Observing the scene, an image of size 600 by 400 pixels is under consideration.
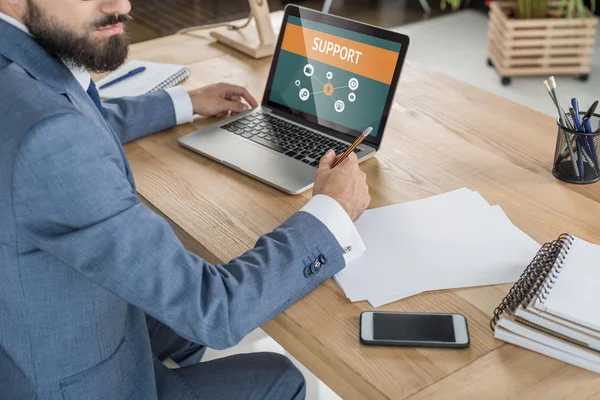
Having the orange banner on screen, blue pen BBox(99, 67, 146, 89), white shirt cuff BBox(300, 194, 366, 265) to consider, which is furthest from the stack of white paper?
blue pen BBox(99, 67, 146, 89)

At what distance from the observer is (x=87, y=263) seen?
105 centimetres

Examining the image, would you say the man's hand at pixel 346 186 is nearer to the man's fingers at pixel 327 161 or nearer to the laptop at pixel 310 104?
the man's fingers at pixel 327 161

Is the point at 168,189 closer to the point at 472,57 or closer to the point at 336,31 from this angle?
the point at 336,31

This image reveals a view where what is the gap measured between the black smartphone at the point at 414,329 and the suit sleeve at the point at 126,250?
131 mm

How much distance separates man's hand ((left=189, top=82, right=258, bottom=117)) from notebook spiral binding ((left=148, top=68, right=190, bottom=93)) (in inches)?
7.4

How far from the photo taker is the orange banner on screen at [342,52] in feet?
5.13

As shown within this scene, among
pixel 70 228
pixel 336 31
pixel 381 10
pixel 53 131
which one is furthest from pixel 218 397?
pixel 381 10

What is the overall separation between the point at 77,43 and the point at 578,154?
0.91 meters

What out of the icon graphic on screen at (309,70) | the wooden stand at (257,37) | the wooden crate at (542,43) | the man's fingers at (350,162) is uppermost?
the icon graphic on screen at (309,70)

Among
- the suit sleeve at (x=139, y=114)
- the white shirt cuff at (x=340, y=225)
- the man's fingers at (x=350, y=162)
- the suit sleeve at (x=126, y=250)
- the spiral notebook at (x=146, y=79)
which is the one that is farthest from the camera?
the spiral notebook at (x=146, y=79)

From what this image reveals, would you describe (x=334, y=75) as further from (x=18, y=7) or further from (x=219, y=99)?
(x=18, y=7)

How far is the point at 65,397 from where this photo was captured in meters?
1.21

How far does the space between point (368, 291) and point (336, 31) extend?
2.21 feet

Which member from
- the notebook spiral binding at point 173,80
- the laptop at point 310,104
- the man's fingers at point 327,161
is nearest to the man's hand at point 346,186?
the man's fingers at point 327,161
